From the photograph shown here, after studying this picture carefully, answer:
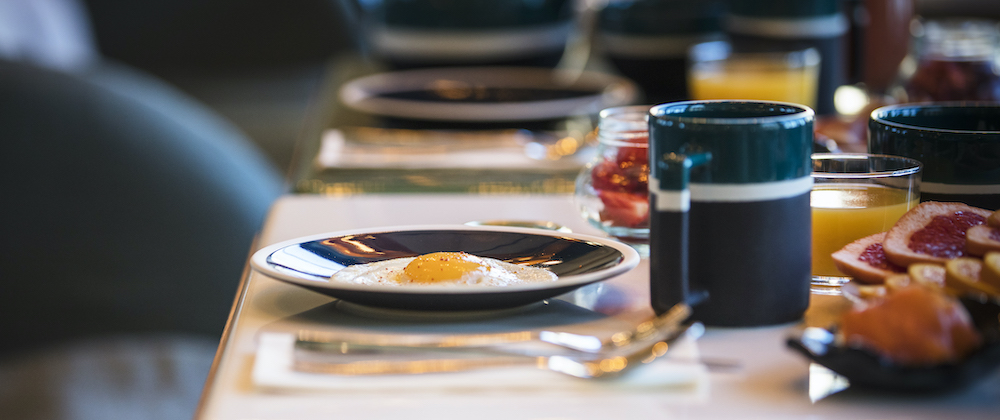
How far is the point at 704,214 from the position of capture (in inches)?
21.1

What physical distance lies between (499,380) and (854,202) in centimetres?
31

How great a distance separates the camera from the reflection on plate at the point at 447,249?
0.53 metres

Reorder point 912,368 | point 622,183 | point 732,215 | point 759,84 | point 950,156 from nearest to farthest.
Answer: point 912,368 < point 732,215 < point 950,156 < point 622,183 < point 759,84

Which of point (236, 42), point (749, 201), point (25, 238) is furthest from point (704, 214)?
point (236, 42)

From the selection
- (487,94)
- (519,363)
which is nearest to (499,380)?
(519,363)

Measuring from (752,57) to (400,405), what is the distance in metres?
1.05

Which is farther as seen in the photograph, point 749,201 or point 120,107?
point 120,107

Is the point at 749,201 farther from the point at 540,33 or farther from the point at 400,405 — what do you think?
the point at 540,33

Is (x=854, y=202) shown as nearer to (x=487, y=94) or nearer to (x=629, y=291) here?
(x=629, y=291)

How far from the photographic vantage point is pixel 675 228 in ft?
1.72

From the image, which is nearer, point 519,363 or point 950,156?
point 519,363

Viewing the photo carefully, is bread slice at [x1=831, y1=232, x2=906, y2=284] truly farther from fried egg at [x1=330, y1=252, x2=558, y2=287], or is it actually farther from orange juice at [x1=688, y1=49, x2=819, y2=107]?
orange juice at [x1=688, y1=49, x2=819, y2=107]

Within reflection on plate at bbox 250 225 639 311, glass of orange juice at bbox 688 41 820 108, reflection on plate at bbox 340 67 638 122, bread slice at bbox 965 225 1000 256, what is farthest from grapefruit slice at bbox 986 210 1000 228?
reflection on plate at bbox 340 67 638 122

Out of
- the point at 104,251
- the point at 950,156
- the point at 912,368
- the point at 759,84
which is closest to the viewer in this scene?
the point at 912,368
